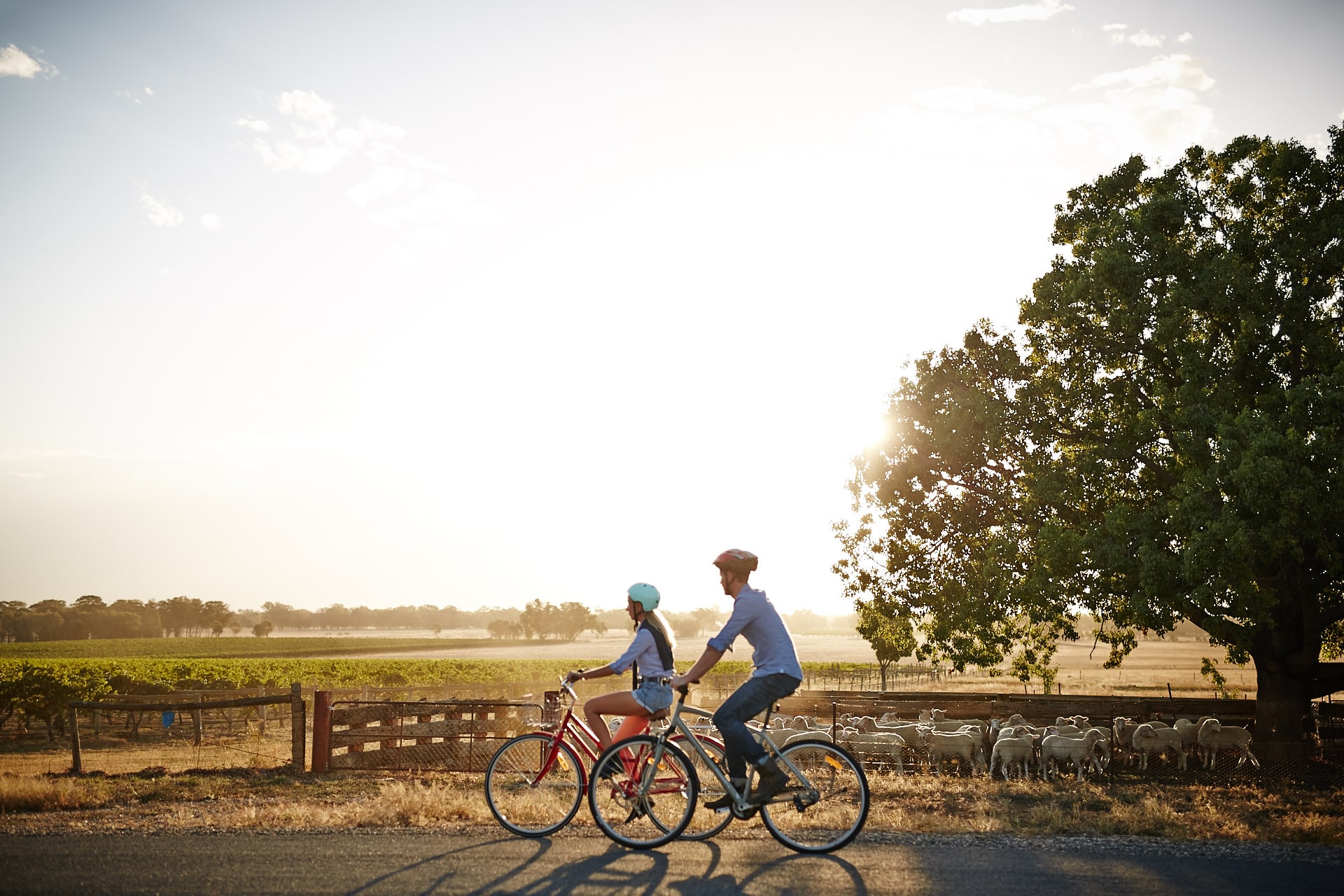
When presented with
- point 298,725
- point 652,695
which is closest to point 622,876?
point 652,695

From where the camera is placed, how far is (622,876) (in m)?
6.78

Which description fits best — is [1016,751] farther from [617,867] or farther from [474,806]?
[617,867]

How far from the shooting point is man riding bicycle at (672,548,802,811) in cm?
729

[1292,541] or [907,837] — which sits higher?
[1292,541]

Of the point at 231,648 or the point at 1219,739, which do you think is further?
the point at 231,648

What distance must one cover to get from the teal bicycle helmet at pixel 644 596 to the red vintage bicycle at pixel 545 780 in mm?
971

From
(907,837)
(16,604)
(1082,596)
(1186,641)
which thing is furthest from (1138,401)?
(16,604)

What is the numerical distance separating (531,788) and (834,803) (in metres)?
2.75

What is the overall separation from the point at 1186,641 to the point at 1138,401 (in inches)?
7397

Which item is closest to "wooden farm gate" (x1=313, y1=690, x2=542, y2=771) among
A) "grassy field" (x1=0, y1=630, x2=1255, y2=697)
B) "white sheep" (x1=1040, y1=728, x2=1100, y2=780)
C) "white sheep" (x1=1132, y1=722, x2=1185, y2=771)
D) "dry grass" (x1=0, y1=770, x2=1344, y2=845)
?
"dry grass" (x1=0, y1=770, x2=1344, y2=845)

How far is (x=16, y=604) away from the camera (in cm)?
17738

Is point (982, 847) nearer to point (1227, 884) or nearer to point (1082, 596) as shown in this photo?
point (1227, 884)

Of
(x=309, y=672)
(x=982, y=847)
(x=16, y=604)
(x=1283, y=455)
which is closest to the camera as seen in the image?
(x=982, y=847)

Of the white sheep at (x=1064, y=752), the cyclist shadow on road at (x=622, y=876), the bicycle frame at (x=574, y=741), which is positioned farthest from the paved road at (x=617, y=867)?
the white sheep at (x=1064, y=752)
